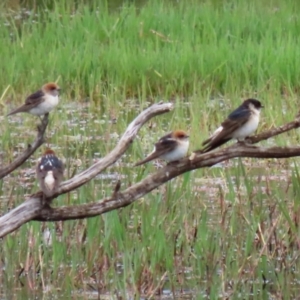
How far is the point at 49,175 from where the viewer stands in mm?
5242

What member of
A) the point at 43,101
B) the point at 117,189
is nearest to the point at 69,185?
the point at 117,189

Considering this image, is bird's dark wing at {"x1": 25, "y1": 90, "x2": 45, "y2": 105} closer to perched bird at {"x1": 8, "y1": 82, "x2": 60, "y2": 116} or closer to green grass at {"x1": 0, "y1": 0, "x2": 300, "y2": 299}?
perched bird at {"x1": 8, "y1": 82, "x2": 60, "y2": 116}

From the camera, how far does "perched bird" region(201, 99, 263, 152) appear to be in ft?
19.6

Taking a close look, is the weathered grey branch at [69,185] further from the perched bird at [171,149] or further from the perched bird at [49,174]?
the perched bird at [171,149]

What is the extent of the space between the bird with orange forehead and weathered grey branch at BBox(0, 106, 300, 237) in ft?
Result: 0.15

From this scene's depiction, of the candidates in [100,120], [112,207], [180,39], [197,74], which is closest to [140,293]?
[112,207]

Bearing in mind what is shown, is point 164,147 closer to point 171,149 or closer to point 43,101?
point 171,149

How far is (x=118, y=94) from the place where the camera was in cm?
1048

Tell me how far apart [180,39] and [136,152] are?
363 centimetres

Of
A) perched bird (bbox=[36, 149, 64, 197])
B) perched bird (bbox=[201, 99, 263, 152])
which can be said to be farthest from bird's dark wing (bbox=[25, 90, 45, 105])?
perched bird (bbox=[36, 149, 64, 197])

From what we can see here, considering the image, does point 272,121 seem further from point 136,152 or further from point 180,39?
point 180,39

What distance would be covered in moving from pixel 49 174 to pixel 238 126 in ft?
4.18

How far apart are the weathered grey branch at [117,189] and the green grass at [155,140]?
0.99 m

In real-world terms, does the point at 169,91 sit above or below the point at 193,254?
above
